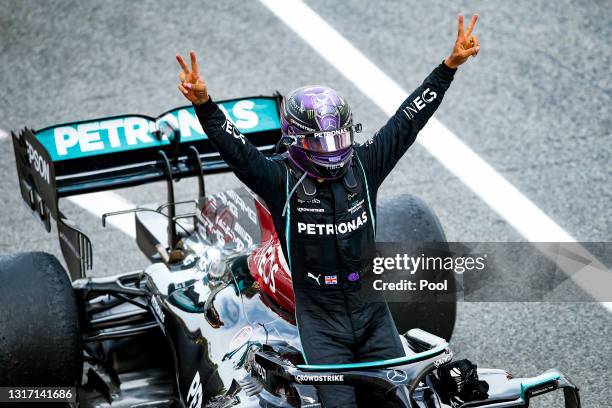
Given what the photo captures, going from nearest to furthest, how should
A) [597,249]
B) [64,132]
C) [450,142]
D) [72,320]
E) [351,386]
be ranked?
[351,386] < [72,320] < [64,132] < [597,249] < [450,142]

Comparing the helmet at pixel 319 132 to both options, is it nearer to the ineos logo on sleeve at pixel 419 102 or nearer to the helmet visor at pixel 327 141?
the helmet visor at pixel 327 141

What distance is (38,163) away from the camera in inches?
250

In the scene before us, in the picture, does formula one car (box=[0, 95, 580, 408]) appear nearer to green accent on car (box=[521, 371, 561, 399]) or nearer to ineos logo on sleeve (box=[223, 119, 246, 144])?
green accent on car (box=[521, 371, 561, 399])

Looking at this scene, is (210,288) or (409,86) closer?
(210,288)

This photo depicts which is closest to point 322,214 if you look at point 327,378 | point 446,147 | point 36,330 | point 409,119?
point 409,119

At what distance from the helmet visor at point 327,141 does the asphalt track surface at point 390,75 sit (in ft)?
8.15

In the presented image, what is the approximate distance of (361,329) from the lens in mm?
5117

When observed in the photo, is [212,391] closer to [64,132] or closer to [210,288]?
[210,288]

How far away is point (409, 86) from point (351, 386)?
5167 millimetres

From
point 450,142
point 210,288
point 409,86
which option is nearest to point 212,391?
point 210,288

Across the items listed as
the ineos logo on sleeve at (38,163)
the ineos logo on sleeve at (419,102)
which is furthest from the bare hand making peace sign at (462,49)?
the ineos logo on sleeve at (38,163)

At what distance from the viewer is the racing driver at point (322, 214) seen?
5020 mm

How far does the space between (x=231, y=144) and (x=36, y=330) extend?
1588 mm

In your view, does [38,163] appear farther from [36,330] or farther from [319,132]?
[319,132]
